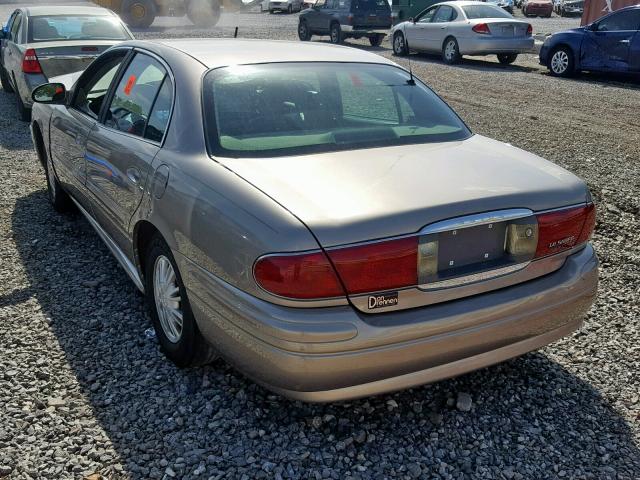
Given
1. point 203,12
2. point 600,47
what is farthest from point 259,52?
point 203,12

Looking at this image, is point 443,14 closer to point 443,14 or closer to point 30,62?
point 443,14

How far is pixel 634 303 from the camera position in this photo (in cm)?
409

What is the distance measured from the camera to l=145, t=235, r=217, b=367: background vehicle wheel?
305cm

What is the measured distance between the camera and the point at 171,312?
3270 mm

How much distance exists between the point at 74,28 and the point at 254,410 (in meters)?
8.20

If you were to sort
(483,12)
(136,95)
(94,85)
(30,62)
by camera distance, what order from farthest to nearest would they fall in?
(483,12) < (30,62) < (94,85) < (136,95)

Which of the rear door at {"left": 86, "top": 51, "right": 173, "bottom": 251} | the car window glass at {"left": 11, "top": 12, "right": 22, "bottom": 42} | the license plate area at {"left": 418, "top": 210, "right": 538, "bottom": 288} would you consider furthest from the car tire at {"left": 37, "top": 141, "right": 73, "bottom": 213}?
the car window glass at {"left": 11, "top": 12, "right": 22, "bottom": 42}

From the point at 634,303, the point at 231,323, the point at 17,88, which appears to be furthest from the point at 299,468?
the point at 17,88

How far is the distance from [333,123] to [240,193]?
885mm

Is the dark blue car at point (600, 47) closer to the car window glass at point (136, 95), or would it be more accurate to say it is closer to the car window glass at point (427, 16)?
the car window glass at point (427, 16)

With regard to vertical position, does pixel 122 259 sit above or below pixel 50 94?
below

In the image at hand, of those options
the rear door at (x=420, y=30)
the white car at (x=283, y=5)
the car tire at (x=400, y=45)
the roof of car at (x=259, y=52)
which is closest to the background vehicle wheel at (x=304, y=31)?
the car tire at (x=400, y=45)

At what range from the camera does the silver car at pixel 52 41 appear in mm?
8875

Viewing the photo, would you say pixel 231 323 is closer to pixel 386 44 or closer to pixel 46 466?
pixel 46 466
